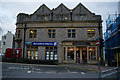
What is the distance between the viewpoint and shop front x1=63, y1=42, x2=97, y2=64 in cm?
2089

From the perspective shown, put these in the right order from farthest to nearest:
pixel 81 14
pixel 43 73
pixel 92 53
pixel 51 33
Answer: pixel 81 14
pixel 51 33
pixel 92 53
pixel 43 73

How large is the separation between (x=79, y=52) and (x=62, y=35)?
187 inches

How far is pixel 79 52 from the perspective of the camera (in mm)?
21484

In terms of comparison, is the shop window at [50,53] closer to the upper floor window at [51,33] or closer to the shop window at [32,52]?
the shop window at [32,52]

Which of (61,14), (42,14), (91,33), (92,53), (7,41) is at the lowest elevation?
(92,53)

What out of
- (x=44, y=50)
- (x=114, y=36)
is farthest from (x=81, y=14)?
(x=44, y=50)

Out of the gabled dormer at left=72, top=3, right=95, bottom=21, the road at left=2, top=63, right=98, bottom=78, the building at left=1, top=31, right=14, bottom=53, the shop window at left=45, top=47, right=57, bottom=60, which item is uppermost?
the gabled dormer at left=72, top=3, right=95, bottom=21

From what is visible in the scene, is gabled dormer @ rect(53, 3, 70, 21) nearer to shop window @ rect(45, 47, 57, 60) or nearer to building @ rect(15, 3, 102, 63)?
building @ rect(15, 3, 102, 63)

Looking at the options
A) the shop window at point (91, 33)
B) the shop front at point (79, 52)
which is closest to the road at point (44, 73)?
the shop front at point (79, 52)

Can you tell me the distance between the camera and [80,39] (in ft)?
71.3

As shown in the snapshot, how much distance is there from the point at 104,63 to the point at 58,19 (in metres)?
12.2

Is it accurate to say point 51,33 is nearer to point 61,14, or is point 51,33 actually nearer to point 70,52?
point 61,14

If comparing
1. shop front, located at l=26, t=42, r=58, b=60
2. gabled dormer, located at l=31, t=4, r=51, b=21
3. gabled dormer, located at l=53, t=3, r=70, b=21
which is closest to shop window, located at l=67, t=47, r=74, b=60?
shop front, located at l=26, t=42, r=58, b=60

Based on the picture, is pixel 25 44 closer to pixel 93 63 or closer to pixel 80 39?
pixel 80 39
